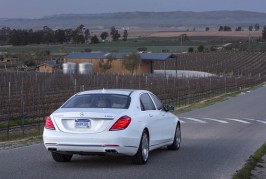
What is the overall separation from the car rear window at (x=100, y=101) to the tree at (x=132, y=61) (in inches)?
3002

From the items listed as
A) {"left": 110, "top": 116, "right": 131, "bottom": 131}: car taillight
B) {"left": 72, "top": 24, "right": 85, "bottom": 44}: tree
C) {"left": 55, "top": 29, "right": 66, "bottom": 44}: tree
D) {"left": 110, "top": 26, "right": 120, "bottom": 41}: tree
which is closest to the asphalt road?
{"left": 110, "top": 116, "right": 131, "bottom": 131}: car taillight

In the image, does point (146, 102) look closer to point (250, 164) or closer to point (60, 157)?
point (60, 157)

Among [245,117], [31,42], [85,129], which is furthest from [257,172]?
[31,42]

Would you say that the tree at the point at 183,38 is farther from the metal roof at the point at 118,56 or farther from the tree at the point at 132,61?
the tree at the point at 132,61

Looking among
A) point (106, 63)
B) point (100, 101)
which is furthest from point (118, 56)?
point (100, 101)

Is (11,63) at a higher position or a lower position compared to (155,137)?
lower

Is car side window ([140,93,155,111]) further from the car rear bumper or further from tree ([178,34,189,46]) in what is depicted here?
tree ([178,34,189,46])

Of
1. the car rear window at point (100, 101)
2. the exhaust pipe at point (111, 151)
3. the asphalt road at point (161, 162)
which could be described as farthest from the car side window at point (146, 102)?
the exhaust pipe at point (111, 151)

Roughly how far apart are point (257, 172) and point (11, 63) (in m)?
79.4

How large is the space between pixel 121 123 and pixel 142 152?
2.96 ft

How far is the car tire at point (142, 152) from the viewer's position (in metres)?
13.6

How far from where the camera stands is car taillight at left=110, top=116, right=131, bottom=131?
1303cm

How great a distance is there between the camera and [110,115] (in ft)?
43.0

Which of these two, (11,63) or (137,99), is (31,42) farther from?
(137,99)
